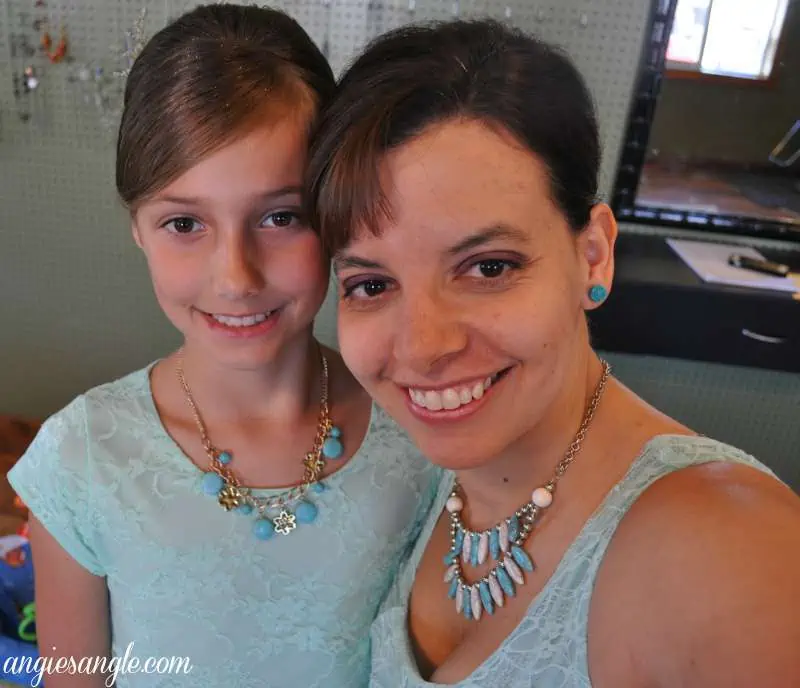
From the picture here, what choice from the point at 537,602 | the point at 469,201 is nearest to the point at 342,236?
the point at 469,201

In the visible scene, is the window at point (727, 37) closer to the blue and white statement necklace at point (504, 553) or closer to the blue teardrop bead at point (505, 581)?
the blue and white statement necklace at point (504, 553)

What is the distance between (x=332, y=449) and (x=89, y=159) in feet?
6.27

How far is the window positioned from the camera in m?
2.10

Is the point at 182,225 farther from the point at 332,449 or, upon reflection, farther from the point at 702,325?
the point at 702,325

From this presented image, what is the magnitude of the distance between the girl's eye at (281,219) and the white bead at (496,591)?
0.52m

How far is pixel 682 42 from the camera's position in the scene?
2148 mm

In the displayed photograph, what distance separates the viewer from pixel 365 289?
812mm

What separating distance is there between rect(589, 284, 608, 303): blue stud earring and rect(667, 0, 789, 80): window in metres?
1.71

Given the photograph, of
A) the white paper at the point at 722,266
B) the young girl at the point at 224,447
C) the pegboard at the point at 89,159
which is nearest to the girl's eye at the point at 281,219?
the young girl at the point at 224,447

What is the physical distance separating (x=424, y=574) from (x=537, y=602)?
0.25 metres

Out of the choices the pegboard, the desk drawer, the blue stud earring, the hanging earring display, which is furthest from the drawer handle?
the hanging earring display

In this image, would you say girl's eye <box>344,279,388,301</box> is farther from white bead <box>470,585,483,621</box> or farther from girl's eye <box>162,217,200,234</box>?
white bead <box>470,585,483,621</box>

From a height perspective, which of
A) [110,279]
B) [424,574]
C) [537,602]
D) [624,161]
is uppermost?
[624,161]

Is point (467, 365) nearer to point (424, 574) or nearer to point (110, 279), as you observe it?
point (424, 574)
